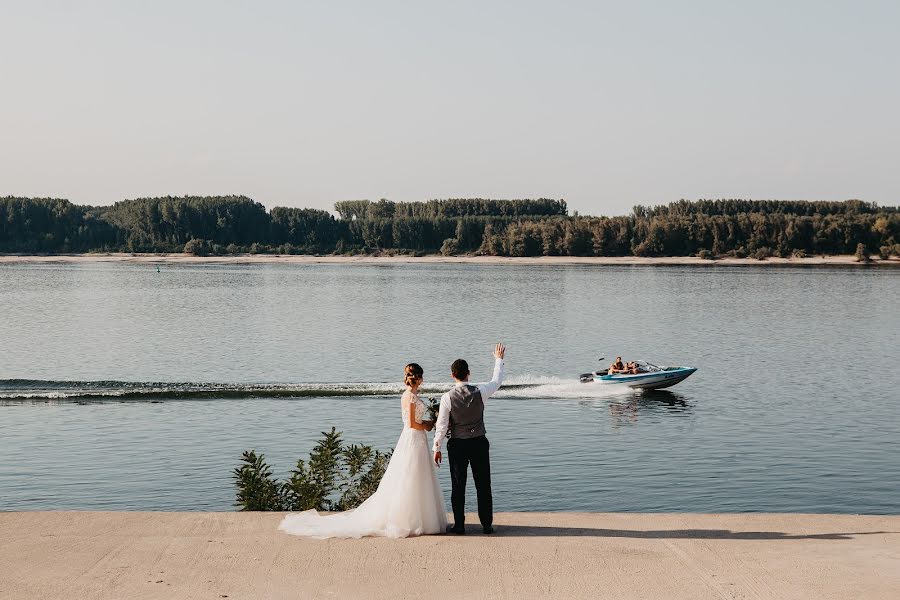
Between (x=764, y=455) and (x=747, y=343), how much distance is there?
40657 mm

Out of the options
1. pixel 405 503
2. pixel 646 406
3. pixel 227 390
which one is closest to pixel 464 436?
pixel 405 503

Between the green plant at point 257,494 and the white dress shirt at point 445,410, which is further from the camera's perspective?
the green plant at point 257,494

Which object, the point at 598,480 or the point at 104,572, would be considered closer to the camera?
the point at 104,572

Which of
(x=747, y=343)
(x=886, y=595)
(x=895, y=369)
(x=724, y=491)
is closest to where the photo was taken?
(x=886, y=595)

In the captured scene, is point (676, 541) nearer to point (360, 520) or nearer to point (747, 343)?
point (360, 520)

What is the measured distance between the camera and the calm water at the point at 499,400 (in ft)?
86.2

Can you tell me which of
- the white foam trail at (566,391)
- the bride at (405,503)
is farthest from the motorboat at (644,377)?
the bride at (405,503)

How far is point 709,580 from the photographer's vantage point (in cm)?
1168

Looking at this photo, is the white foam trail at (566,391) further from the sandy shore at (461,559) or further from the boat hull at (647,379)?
the sandy shore at (461,559)

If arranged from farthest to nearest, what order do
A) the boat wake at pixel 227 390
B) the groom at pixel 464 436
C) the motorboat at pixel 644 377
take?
the motorboat at pixel 644 377 → the boat wake at pixel 227 390 → the groom at pixel 464 436

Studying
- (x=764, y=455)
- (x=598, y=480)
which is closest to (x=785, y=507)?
(x=598, y=480)

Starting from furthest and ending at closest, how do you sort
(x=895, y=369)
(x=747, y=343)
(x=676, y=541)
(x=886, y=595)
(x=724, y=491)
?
(x=747, y=343) → (x=895, y=369) → (x=724, y=491) → (x=676, y=541) → (x=886, y=595)

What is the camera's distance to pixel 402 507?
1363 cm

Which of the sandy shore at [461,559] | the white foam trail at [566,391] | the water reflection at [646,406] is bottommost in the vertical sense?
the water reflection at [646,406]
